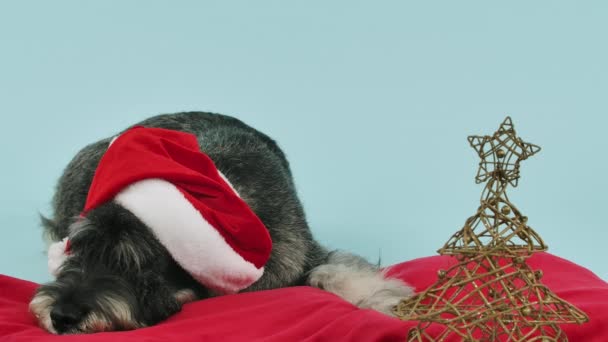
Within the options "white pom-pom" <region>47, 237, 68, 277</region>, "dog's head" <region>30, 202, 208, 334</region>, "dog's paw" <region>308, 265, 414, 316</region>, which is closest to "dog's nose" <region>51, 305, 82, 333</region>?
"dog's head" <region>30, 202, 208, 334</region>

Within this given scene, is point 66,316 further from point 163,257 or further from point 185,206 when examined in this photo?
point 185,206

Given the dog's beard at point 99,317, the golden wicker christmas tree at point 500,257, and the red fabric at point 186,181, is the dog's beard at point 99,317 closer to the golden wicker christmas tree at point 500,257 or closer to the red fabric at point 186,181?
the red fabric at point 186,181

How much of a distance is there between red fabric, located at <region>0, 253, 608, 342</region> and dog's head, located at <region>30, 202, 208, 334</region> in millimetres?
67

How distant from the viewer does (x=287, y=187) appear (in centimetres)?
329

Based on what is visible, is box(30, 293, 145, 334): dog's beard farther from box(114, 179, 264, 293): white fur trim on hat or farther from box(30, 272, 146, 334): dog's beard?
box(114, 179, 264, 293): white fur trim on hat

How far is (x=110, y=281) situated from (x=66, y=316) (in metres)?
0.17

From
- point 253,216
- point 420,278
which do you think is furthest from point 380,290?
point 253,216

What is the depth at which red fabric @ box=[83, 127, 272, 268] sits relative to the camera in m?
2.54

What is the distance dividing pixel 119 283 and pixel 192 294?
0.35 meters

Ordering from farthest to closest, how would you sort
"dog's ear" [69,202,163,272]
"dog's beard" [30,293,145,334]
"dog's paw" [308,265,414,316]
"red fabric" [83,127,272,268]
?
"dog's paw" [308,265,414,316], "red fabric" [83,127,272,268], "dog's ear" [69,202,163,272], "dog's beard" [30,293,145,334]

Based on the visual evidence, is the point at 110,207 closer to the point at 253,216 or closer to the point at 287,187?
the point at 253,216

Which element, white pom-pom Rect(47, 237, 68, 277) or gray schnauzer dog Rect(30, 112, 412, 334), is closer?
gray schnauzer dog Rect(30, 112, 412, 334)

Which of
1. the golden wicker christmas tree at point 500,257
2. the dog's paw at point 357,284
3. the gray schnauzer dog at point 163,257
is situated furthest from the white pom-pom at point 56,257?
the golden wicker christmas tree at point 500,257

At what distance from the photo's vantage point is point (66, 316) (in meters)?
2.26
